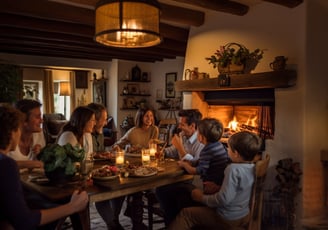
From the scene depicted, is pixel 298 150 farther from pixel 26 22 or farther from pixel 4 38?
pixel 4 38

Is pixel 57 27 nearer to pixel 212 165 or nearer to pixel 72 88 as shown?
pixel 212 165

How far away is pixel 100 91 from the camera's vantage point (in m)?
7.85

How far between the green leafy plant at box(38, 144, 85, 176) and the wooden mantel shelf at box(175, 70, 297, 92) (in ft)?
6.94

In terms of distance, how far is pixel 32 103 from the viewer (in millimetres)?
2627

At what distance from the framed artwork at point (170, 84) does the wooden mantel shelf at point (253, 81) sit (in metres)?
2.81

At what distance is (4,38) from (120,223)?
3.54 meters

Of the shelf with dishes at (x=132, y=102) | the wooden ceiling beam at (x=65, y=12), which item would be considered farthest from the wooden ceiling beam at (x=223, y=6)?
the shelf with dishes at (x=132, y=102)

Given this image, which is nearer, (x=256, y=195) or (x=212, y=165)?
(x=256, y=195)

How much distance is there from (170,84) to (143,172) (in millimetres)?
5017

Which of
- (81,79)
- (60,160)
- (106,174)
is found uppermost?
(81,79)

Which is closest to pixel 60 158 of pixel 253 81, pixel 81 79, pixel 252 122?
pixel 253 81

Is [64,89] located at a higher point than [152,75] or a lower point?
lower

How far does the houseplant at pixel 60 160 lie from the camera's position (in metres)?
1.93

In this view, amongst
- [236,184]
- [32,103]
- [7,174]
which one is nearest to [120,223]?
[32,103]
